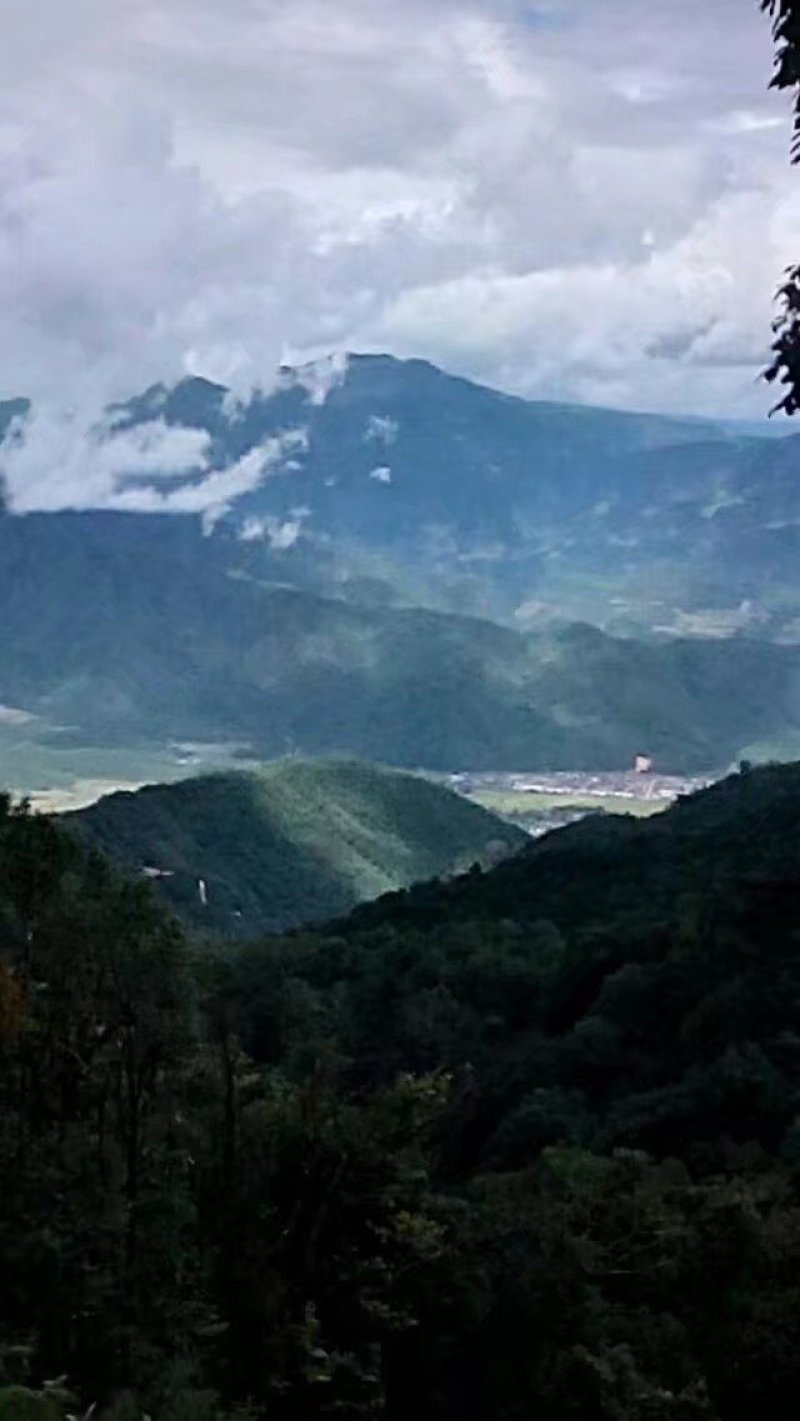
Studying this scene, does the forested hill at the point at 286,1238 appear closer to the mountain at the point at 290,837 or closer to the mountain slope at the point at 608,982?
the mountain slope at the point at 608,982

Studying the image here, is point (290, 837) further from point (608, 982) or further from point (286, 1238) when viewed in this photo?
point (286, 1238)

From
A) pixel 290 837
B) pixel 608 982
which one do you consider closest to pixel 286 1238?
pixel 608 982

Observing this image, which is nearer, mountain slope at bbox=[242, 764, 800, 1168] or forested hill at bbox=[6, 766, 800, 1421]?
forested hill at bbox=[6, 766, 800, 1421]

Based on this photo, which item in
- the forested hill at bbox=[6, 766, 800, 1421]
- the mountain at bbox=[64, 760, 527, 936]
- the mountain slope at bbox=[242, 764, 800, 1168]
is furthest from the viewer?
the mountain at bbox=[64, 760, 527, 936]

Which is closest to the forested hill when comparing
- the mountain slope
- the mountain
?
the mountain slope

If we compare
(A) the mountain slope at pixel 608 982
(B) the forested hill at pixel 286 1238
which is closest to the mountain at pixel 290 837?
(A) the mountain slope at pixel 608 982

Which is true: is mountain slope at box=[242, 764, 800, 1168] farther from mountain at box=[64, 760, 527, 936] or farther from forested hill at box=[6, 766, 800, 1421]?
mountain at box=[64, 760, 527, 936]

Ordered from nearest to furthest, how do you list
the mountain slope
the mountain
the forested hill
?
the forested hill
the mountain slope
the mountain

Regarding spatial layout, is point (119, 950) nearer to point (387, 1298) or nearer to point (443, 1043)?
point (387, 1298)
